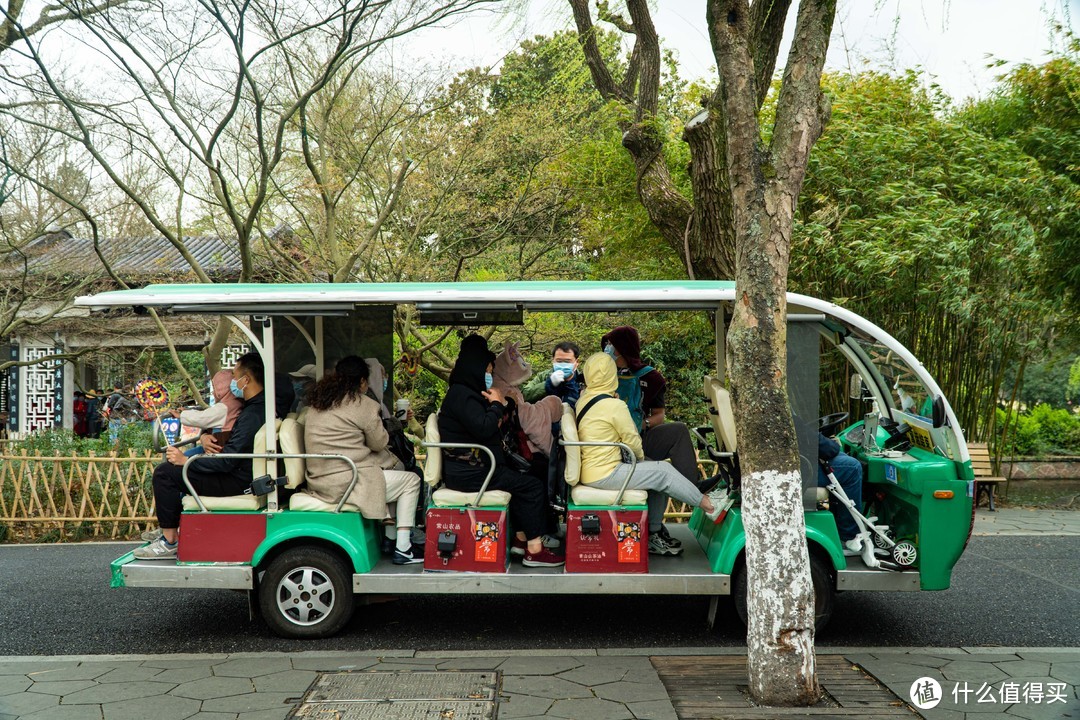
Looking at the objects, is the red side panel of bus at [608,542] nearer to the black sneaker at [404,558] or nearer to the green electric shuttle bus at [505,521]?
the green electric shuttle bus at [505,521]

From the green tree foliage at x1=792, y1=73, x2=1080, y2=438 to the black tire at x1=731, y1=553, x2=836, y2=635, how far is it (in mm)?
4344

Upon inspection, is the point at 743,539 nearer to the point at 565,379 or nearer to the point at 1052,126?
the point at 565,379

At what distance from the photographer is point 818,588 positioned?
5.55 meters

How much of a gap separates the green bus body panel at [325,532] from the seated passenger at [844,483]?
9.83 ft

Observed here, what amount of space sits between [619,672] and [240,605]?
3263 millimetres

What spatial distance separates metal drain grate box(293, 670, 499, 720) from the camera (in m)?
4.42

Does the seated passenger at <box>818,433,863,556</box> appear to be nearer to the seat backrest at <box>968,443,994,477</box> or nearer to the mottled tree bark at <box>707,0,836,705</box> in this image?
the mottled tree bark at <box>707,0,836,705</box>

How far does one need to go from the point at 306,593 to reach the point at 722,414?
118 inches

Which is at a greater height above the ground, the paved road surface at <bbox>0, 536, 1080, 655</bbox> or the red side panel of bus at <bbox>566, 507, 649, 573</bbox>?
the red side panel of bus at <bbox>566, 507, 649, 573</bbox>

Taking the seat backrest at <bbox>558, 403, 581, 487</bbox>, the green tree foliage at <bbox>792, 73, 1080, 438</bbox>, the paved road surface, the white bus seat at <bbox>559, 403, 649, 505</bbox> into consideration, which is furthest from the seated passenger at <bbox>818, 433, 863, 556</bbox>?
the green tree foliage at <bbox>792, 73, 1080, 438</bbox>

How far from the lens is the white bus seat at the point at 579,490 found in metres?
5.62

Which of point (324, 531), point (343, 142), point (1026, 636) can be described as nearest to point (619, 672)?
point (324, 531)

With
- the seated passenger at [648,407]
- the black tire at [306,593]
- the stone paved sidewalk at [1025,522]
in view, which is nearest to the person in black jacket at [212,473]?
the black tire at [306,593]

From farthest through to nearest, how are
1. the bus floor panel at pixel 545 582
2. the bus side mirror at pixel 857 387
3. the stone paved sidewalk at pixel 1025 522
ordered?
the stone paved sidewalk at pixel 1025 522
the bus side mirror at pixel 857 387
the bus floor panel at pixel 545 582
